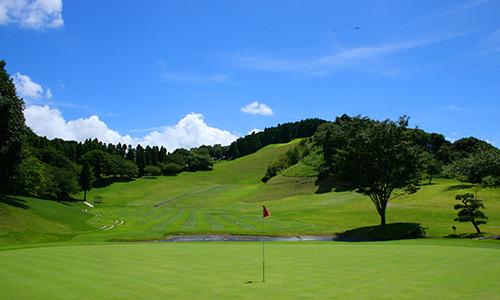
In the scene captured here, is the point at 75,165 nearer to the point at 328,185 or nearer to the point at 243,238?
the point at 328,185

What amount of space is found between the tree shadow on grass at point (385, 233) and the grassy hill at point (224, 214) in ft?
4.79

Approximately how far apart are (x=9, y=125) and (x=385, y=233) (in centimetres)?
4415

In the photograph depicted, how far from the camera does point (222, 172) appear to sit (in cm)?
15050

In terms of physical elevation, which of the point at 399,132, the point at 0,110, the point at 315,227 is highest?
the point at 0,110

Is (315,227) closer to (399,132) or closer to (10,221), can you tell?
(399,132)

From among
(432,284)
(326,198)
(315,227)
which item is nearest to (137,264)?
(432,284)

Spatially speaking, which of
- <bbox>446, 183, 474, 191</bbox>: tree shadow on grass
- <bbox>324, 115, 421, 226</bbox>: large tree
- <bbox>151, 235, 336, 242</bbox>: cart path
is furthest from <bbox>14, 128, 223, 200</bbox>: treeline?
<bbox>446, 183, 474, 191</bbox>: tree shadow on grass

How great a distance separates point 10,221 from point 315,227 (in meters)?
36.4

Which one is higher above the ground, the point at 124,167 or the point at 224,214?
the point at 124,167

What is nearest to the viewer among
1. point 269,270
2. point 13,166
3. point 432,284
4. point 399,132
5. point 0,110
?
point 432,284

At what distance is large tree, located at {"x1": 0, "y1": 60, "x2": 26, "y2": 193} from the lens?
1316 inches

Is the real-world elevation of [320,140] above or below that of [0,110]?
above

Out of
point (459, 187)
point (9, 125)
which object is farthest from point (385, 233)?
point (9, 125)

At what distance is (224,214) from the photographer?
5525 centimetres
